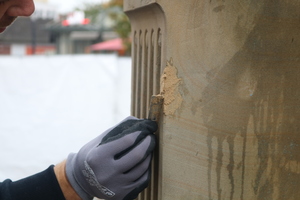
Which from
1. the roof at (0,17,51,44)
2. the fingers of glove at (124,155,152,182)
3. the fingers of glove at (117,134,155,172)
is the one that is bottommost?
the fingers of glove at (124,155,152,182)

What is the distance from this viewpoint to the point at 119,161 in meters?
1.07

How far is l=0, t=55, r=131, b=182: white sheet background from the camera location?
5512 millimetres

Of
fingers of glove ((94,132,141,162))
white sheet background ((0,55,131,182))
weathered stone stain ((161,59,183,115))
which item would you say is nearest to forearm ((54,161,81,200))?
fingers of glove ((94,132,141,162))

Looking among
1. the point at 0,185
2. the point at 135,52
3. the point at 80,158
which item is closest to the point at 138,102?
the point at 135,52

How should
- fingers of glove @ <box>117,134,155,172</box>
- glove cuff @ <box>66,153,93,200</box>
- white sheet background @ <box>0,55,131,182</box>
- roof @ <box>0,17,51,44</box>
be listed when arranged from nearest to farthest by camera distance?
fingers of glove @ <box>117,134,155,172</box> < glove cuff @ <box>66,153,93,200</box> < white sheet background @ <box>0,55,131,182</box> < roof @ <box>0,17,51,44</box>

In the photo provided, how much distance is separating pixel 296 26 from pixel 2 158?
4.87 metres

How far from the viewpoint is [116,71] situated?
7.11 metres

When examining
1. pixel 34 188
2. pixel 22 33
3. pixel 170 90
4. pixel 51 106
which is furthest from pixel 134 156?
pixel 22 33

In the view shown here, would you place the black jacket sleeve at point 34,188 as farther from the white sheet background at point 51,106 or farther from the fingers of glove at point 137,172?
the white sheet background at point 51,106

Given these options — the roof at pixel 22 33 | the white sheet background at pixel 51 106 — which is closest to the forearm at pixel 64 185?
the white sheet background at pixel 51 106

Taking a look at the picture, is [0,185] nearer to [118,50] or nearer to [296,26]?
[296,26]

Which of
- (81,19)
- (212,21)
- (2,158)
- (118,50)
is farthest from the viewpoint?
(81,19)

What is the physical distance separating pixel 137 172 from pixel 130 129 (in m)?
0.11

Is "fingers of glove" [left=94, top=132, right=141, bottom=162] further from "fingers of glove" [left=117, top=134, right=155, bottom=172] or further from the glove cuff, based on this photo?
the glove cuff
